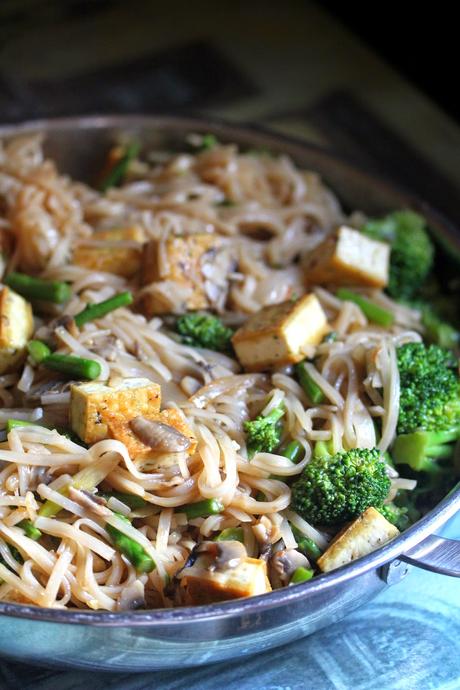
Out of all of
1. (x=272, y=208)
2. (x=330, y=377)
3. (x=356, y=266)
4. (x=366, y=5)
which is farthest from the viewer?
(x=366, y=5)

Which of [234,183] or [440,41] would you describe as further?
[440,41]

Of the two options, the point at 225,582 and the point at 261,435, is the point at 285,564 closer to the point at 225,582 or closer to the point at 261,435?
the point at 225,582

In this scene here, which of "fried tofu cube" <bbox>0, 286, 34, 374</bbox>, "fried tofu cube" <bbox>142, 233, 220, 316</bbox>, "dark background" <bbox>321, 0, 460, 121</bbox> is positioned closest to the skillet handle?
"fried tofu cube" <bbox>142, 233, 220, 316</bbox>

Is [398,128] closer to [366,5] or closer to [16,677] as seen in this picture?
[366,5]

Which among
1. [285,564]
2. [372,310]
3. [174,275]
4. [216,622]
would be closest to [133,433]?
[285,564]

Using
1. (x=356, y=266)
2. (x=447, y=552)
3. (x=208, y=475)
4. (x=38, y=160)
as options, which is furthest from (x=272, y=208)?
(x=447, y=552)

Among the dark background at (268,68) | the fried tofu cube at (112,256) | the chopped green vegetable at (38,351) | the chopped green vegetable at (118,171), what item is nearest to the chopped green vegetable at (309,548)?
the chopped green vegetable at (38,351)
